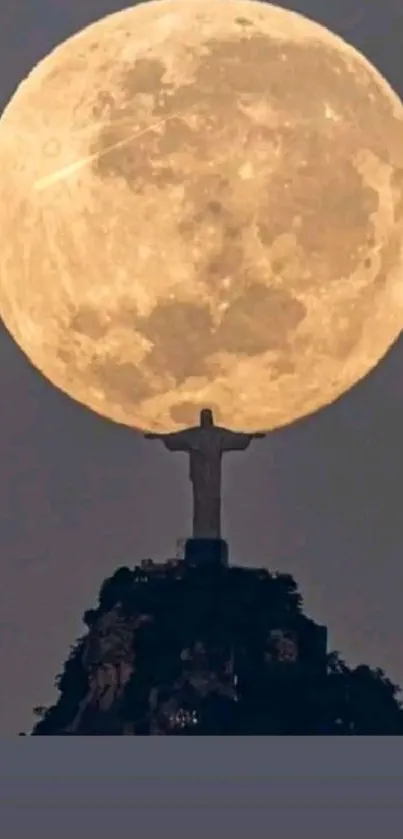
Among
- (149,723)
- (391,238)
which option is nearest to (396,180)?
(391,238)

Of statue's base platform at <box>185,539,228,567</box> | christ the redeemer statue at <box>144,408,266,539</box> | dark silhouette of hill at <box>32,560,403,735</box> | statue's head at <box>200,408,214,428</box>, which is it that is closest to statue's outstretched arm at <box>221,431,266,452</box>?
christ the redeemer statue at <box>144,408,266,539</box>

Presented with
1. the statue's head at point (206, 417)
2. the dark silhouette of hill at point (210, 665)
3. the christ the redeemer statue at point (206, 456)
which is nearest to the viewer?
the dark silhouette of hill at point (210, 665)

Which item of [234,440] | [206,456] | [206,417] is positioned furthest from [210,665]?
[206,417]

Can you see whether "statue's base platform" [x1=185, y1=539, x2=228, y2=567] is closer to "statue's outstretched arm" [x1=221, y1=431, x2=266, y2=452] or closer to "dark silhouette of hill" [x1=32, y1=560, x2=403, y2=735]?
"dark silhouette of hill" [x1=32, y1=560, x2=403, y2=735]

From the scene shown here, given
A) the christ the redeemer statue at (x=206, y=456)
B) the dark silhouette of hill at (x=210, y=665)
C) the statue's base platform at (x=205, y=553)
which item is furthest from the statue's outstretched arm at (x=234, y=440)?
the dark silhouette of hill at (x=210, y=665)

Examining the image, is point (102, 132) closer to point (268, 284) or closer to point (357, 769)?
point (268, 284)

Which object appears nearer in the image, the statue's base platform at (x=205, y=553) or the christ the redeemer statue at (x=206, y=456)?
the statue's base platform at (x=205, y=553)

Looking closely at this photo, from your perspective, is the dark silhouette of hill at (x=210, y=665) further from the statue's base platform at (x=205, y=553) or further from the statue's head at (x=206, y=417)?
the statue's head at (x=206, y=417)
